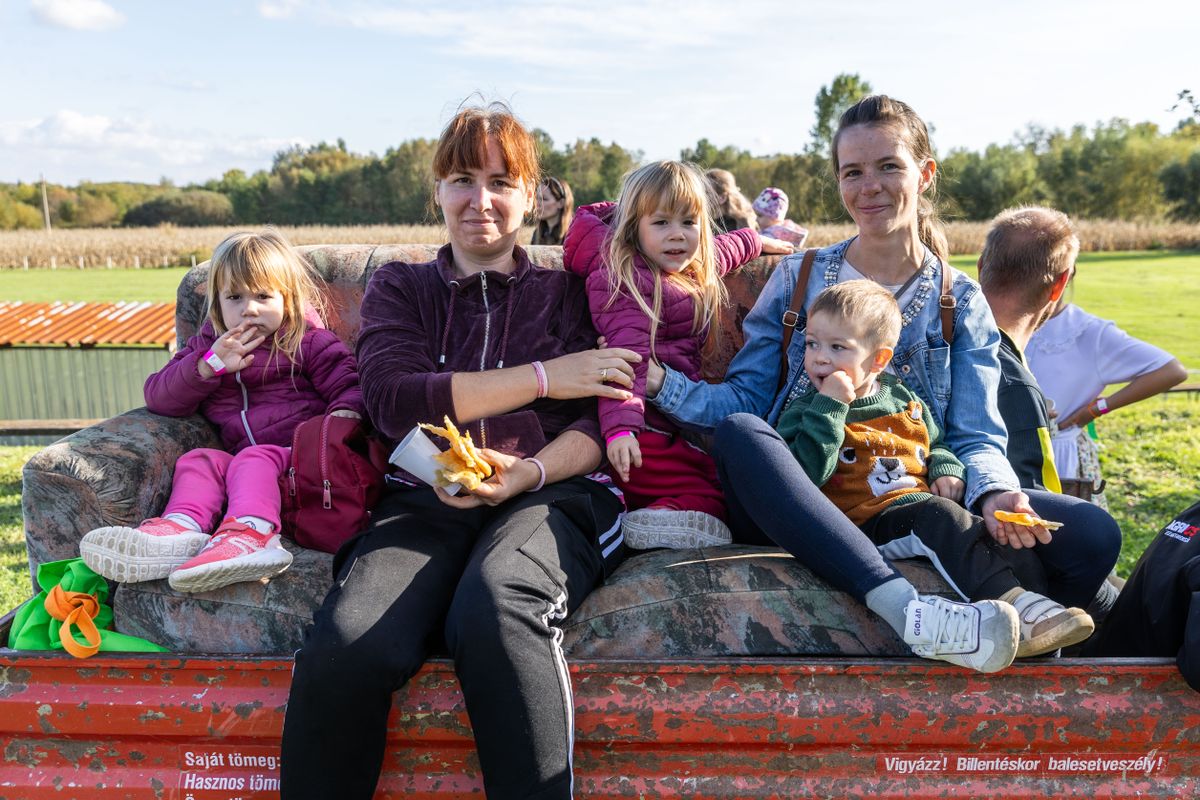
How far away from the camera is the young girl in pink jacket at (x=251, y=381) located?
2.53m

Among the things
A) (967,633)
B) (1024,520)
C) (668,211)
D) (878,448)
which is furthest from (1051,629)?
(668,211)

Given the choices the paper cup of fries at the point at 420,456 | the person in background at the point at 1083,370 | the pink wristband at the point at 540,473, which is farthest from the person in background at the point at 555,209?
the paper cup of fries at the point at 420,456

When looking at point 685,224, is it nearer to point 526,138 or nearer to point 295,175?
point 526,138

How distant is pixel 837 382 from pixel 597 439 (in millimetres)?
690

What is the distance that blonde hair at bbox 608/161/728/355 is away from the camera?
106 inches

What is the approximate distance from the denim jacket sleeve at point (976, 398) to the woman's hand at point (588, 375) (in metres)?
0.98

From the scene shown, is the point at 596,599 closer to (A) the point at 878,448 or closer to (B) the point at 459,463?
(B) the point at 459,463

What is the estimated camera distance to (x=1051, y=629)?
1863 millimetres

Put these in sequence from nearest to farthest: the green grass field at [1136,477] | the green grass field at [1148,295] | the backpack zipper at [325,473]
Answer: the backpack zipper at [325,473], the green grass field at [1136,477], the green grass field at [1148,295]

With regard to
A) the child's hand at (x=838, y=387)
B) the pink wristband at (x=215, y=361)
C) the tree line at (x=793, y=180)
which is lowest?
the child's hand at (x=838, y=387)

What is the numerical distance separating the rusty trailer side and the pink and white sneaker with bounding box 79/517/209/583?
0.25 metres

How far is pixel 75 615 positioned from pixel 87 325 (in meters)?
7.42

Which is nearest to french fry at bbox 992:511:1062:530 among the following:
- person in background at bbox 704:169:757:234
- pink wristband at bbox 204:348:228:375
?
pink wristband at bbox 204:348:228:375

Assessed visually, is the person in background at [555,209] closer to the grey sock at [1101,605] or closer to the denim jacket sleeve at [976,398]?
the denim jacket sleeve at [976,398]
